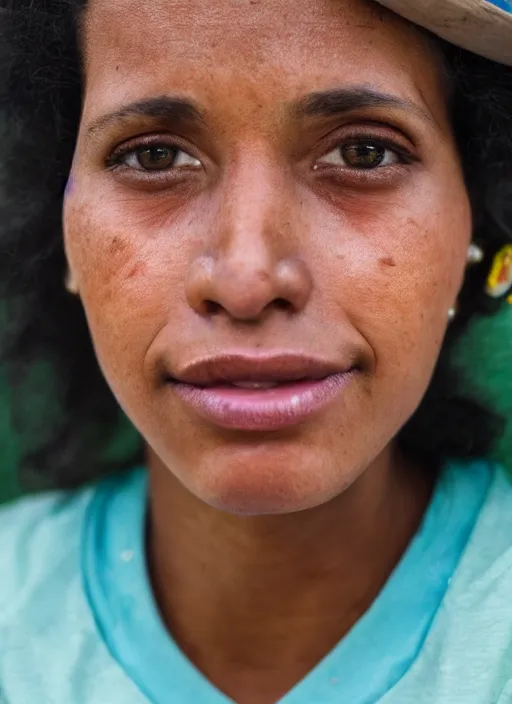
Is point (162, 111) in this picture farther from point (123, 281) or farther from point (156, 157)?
point (123, 281)

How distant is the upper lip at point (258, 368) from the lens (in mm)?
1100

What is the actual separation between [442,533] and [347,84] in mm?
770

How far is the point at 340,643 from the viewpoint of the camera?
134 centimetres

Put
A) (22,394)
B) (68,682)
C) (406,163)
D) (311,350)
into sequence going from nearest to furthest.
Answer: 1. (311,350)
2. (406,163)
3. (68,682)
4. (22,394)

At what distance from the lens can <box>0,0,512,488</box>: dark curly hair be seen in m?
1.40

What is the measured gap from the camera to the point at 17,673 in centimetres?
143

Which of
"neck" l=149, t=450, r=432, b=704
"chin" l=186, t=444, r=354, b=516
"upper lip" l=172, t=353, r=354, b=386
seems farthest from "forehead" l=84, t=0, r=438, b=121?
"neck" l=149, t=450, r=432, b=704

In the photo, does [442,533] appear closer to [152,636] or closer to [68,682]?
[152,636]

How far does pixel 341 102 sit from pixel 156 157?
11.7 inches

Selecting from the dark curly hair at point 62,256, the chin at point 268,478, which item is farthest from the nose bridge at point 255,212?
the dark curly hair at point 62,256

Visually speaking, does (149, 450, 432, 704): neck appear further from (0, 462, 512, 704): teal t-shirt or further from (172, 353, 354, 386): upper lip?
(172, 353, 354, 386): upper lip

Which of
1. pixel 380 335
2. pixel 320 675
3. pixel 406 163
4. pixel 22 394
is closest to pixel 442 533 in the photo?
pixel 320 675

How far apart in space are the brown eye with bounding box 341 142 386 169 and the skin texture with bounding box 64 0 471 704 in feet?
0.05

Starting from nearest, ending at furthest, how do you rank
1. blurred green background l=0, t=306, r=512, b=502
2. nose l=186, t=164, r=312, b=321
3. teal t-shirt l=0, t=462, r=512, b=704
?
nose l=186, t=164, r=312, b=321 → teal t-shirt l=0, t=462, r=512, b=704 → blurred green background l=0, t=306, r=512, b=502
